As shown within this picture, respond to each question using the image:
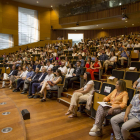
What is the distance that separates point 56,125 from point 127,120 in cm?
126

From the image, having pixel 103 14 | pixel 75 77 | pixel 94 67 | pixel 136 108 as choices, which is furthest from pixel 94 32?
pixel 136 108

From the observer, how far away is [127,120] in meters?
1.94

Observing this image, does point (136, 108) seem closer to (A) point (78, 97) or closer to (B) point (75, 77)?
(A) point (78, 97)

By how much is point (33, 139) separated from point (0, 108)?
0.96 meters

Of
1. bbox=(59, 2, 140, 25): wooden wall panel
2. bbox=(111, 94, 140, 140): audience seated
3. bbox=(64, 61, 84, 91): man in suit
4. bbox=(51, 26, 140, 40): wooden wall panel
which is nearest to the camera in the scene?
bbox=(111, 94, 140, 140): audience seated

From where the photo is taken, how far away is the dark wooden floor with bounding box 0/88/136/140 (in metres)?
2.26

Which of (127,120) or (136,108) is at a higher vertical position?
(136,108)

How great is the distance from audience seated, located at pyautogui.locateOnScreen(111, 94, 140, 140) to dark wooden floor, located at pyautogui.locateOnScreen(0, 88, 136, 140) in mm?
311

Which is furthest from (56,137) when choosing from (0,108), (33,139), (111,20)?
(111,20)

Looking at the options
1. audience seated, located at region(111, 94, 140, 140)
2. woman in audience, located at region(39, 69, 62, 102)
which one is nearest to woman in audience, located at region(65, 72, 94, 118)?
audience seated, located at region(111, 94, 140, 140)

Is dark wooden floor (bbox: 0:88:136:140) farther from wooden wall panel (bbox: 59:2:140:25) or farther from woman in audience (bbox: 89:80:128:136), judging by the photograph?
wooden wall panel (bbox: 59:2:140:25)

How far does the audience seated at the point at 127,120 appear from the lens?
6.09 ft

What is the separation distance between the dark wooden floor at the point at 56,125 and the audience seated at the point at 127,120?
311 mm

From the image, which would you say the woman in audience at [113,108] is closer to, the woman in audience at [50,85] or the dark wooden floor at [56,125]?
the dark wooden floor at [56,125]
